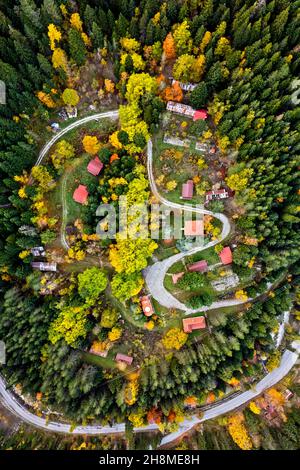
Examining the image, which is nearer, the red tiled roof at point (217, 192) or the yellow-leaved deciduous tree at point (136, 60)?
the yellow-leaved deciduous tree at point (136, 60)

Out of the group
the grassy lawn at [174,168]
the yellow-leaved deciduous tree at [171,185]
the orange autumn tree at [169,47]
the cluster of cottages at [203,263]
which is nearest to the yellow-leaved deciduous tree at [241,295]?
the cluster of cottages at [203,263]

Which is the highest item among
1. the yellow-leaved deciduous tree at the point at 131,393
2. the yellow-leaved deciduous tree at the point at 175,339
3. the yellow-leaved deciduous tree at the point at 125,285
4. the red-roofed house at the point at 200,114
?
the red-roofed house at the point at 200,114

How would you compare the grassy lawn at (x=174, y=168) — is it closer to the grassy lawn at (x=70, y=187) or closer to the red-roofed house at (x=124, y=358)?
the grassy lawn at (x=70, y=187)

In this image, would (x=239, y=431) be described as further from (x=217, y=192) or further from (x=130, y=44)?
(x=130, y=44)

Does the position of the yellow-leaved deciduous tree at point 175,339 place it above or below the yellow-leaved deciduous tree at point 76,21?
below

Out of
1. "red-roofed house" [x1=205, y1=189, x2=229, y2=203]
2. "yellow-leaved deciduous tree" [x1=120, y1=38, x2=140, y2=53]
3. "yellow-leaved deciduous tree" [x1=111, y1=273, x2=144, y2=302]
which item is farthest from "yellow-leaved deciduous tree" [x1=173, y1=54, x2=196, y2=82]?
"yellow-leaved deciduous tree" [x1=111, y1=273, x2=144, y2=302]

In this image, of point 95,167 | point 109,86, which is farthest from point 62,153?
point 109,86

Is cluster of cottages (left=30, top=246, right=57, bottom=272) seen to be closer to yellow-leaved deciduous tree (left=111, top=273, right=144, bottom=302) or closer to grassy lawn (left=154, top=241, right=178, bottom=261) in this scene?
yellow-leaved deciduous tree (left=111, top=273, right=144, bottom=302)
